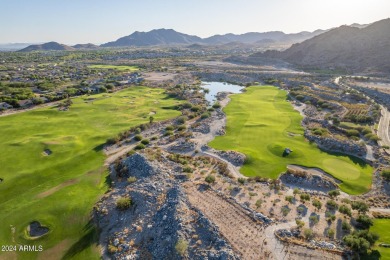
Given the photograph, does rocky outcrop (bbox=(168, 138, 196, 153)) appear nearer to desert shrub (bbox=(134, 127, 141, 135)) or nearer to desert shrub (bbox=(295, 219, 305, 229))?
desert shrub (bbox=(134, 127, 141, 135))

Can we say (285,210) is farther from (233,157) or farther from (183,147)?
(183,147)

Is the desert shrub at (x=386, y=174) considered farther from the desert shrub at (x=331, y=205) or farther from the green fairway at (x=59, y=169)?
the green fairway at (x=59, y=169)

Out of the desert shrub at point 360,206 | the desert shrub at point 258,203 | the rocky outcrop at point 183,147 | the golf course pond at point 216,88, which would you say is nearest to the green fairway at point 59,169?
the rocky outcrop at point 183,147

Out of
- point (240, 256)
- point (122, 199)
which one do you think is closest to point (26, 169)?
point (122, 199)

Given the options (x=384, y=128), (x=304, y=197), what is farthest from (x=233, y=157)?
(x=384, y=128)

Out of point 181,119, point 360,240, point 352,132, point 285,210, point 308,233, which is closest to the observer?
point 360,240

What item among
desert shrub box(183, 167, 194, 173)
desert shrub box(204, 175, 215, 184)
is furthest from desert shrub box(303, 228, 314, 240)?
desert shrub box(183, 167, 194, 173)
